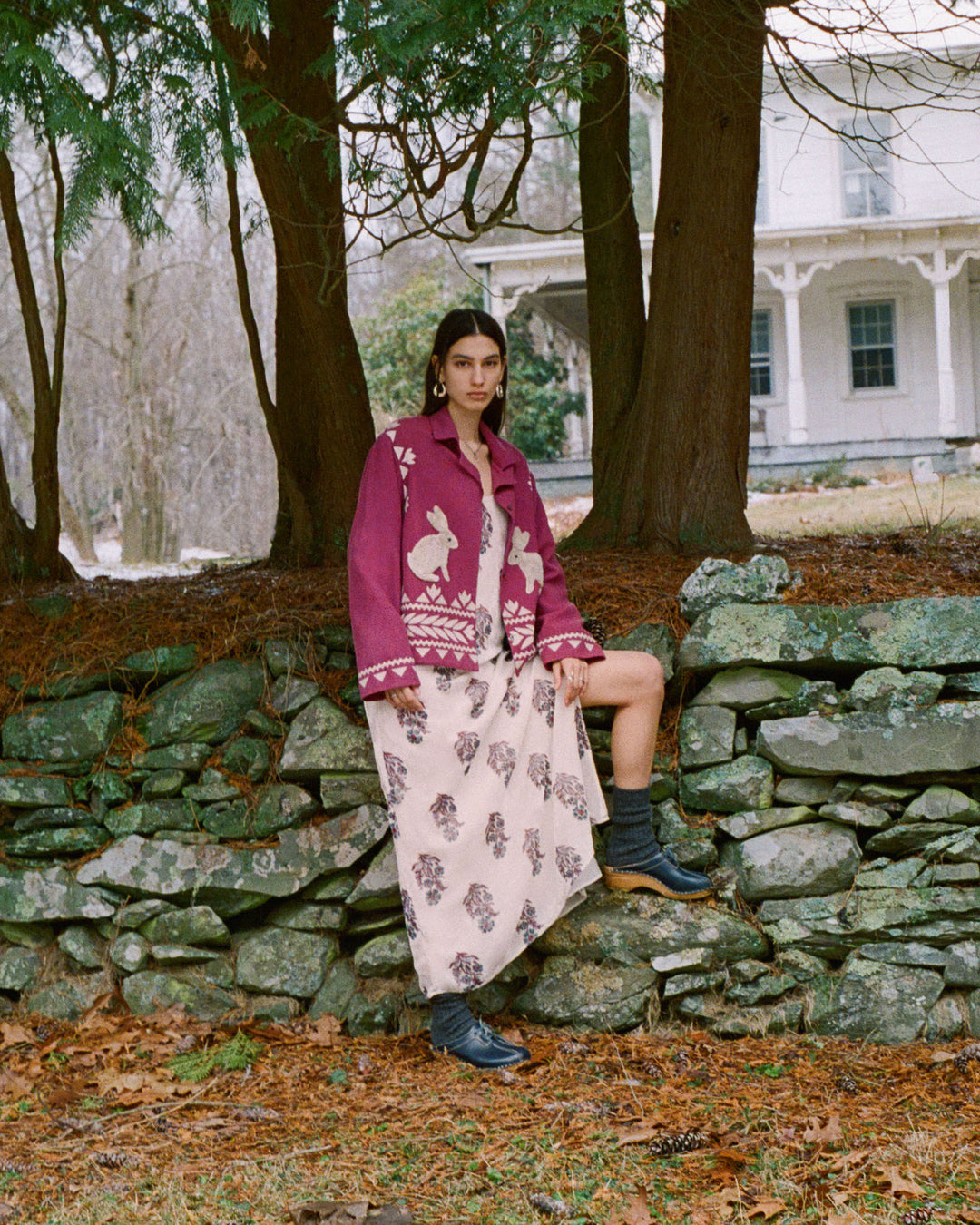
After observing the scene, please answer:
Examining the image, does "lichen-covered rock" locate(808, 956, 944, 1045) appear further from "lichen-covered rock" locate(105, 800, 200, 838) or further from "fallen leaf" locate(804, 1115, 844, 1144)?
"lichen-covered rock" locate(105, 800, 200, 838)

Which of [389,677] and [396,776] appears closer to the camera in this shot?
[389,677]

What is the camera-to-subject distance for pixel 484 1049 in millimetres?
3293

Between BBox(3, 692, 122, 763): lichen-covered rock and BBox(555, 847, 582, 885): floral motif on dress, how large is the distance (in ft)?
4.97

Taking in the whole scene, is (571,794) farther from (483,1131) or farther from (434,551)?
(483,1131)

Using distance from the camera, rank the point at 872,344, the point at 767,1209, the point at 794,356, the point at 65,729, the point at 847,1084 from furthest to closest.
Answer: the point at 872,344 → the point at 794,356 → the point at 65,729 → the point at 847,1084 → the point at 767,1209

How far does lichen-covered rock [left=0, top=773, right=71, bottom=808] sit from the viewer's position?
393cm

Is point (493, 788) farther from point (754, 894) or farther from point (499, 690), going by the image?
point (754, 894)

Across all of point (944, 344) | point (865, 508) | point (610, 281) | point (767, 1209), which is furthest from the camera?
point (944, 344)

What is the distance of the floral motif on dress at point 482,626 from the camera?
3422 millimetres

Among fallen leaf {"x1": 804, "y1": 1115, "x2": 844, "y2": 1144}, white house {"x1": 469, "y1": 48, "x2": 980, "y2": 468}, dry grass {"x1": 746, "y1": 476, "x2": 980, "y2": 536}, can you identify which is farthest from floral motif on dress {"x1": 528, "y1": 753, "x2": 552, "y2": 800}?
white house {"x1": 469, "y1": 48, "x2": 980, "y2": 468}

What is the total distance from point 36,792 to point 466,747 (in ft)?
5.00

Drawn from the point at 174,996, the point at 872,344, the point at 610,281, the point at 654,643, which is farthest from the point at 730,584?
the point at 872,344

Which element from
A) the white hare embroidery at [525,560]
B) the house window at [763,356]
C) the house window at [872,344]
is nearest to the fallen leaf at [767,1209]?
the white hare embroidery at [525,560]

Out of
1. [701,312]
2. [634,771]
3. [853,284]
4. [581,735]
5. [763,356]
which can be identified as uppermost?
[853,284]
